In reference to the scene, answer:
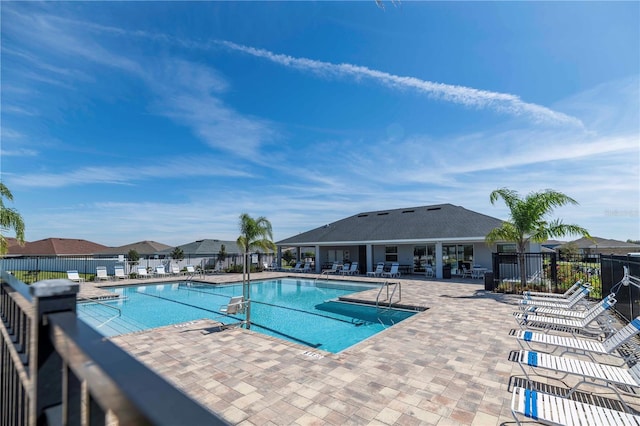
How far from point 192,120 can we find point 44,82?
6.13 meters

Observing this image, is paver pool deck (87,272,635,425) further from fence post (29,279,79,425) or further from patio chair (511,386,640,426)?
fence post (29,279,79,425)

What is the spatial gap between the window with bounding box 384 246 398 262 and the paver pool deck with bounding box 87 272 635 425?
55.0 ft

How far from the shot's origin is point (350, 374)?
550 cm

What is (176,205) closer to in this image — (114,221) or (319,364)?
(114,221)

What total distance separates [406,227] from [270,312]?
49.3ft

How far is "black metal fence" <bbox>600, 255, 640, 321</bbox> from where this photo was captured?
25.9 feet

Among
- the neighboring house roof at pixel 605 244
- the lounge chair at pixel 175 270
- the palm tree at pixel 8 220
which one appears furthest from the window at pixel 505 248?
the palm tree at pixel 8 220

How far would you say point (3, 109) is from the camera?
10977 millimetres

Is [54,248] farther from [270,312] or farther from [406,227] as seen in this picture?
[406,227]

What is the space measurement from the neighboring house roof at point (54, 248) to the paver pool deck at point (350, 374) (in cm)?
4226

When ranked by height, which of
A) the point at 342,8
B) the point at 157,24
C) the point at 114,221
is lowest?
the point at 114,221

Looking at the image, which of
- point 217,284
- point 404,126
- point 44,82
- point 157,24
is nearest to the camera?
point 157,24

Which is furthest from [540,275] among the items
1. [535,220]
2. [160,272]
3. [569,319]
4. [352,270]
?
[160,272]

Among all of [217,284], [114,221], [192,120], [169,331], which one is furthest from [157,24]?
[114,221]
